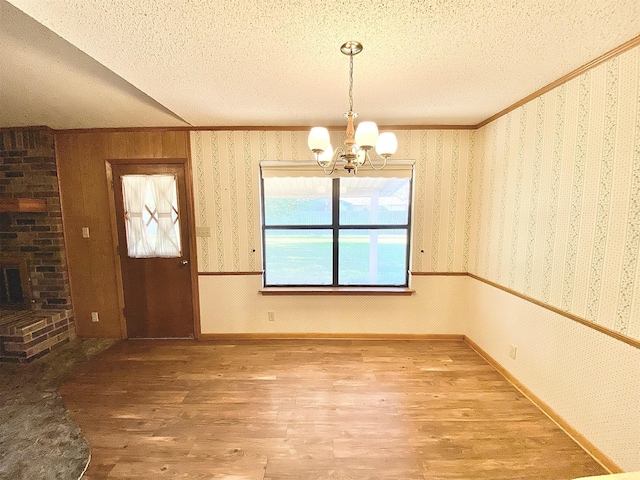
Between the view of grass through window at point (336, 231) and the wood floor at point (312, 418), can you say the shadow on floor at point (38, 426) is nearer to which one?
the wood floor at point (312, 418)

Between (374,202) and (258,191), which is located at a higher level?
(258,191)

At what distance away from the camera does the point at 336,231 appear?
3.22m

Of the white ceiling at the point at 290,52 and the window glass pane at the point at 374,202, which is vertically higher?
the white ceiling at the point at 290,52

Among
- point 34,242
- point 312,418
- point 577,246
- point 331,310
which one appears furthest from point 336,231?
point 34,242

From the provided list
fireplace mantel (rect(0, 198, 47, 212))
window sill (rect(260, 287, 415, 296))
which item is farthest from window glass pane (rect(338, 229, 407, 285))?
fireplace mantel (rect(0, 198, 47, 212))

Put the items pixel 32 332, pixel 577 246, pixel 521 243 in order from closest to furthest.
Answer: pixel 577 246
pixel 521 243
pixel 32 332

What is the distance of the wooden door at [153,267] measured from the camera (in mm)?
3109

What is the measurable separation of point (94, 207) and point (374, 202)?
322 cm

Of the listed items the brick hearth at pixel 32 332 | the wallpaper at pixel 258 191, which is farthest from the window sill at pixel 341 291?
the brick hearth at pixel 32 332

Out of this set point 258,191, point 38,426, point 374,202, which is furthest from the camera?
point 374,202

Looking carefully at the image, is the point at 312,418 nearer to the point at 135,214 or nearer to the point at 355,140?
the point at 355,140

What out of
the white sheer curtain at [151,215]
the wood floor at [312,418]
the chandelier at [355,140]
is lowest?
the wood floor at [312,418]

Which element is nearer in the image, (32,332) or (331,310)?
(32,332)

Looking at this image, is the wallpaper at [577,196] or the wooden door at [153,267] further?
the wooden door at [153,267]
